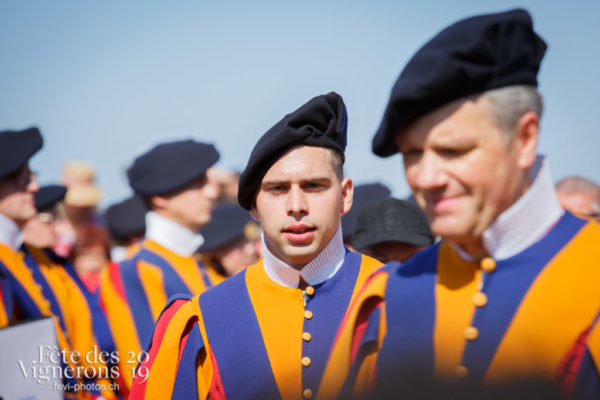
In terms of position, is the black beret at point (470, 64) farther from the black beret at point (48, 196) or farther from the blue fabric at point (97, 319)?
the black beret at point (48, 196)

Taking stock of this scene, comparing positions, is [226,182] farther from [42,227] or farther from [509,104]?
[509,104]

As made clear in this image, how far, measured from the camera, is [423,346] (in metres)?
2.14

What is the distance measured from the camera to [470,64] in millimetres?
2008

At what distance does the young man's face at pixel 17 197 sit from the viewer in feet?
15.9

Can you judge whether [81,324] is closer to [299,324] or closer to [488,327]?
[299,324]

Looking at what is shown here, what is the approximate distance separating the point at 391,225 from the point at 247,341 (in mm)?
1607

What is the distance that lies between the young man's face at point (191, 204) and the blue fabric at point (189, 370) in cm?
263

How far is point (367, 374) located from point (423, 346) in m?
0.27

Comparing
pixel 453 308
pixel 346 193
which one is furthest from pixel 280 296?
pixel 453 308

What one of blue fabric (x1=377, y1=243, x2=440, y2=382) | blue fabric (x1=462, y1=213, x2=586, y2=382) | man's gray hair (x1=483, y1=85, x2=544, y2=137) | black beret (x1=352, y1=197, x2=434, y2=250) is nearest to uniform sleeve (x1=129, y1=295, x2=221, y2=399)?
blue fabric (x1=377, y1=243, x2=440, y2=382)

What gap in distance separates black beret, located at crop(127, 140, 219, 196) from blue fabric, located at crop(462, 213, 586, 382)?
3720 mm

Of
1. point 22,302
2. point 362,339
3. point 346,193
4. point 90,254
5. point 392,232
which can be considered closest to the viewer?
point 362,339

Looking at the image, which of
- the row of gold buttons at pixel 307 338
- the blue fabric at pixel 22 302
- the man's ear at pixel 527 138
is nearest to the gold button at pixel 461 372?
the man's ear at pixel 527 138

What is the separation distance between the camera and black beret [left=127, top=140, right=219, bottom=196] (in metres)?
5.51
